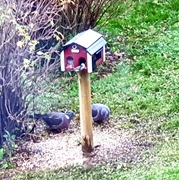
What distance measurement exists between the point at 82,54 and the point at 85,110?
19.4 inches

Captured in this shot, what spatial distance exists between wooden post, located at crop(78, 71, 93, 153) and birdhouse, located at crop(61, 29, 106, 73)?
9 cm

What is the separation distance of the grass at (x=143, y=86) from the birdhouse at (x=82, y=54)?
0.85 meters

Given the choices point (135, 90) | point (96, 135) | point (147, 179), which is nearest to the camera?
point (147, 179)

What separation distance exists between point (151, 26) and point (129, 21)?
404 millimetres

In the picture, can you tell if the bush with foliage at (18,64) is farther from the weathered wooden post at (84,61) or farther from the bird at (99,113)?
the bird at (99,113)

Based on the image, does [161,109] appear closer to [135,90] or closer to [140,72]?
[135,90]

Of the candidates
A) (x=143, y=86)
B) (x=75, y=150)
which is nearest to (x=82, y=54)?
(x=75, y=150)

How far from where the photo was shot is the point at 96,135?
19.2 feet

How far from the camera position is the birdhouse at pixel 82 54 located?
5.07m

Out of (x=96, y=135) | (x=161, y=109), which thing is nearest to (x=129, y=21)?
(x=161, y=109)

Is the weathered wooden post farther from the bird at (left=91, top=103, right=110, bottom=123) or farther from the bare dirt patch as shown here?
the bird at (left=91, top=103, right=110, bottom=123)

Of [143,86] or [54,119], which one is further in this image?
[143,86]

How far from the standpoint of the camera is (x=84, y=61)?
5102mm

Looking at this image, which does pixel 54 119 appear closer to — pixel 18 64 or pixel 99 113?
pixel 99 113
